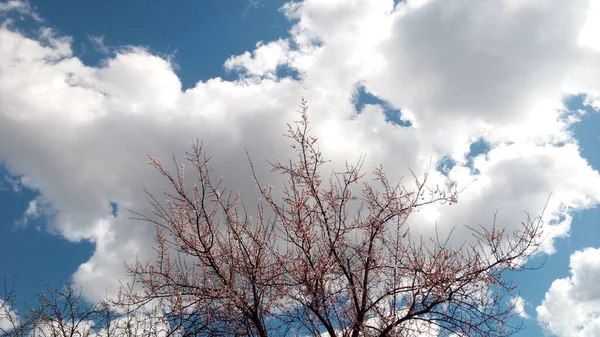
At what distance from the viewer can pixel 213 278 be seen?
24.7 feet

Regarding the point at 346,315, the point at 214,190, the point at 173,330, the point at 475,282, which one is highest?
the point at 214,190

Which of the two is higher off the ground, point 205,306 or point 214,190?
point 214,190

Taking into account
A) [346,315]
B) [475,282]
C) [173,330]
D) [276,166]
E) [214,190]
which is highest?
[276,166]

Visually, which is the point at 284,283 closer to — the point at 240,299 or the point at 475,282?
the point at 240,299

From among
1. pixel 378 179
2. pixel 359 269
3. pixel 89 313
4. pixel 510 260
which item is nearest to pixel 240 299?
pixel 359 269

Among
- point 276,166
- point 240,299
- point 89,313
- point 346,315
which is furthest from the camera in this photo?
point 89,313

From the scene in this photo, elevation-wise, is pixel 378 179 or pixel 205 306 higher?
pixel 378 179

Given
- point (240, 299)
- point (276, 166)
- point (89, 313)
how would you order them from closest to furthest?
point (240, 299)
point (276, 166)
point (89, 313)

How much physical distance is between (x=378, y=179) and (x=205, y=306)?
3492mm

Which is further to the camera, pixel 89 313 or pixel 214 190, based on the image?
pixel 89 313

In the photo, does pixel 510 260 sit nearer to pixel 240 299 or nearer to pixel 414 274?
pixel 414 274

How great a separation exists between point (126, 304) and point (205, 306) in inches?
47.2

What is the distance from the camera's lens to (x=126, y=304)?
7402mm

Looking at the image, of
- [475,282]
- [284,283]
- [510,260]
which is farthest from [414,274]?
[284,283]
